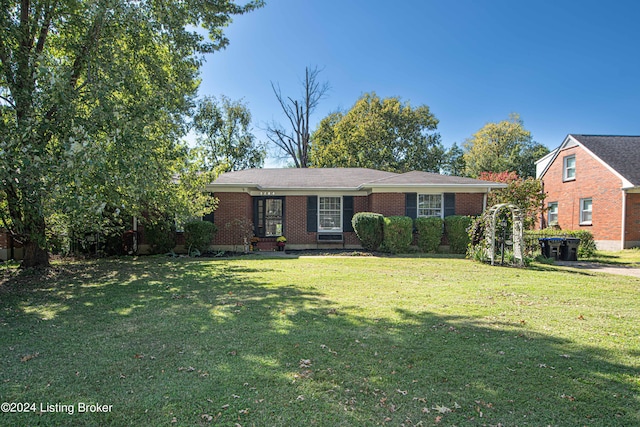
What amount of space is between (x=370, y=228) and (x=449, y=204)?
147 inches

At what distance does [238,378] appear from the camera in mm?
3127

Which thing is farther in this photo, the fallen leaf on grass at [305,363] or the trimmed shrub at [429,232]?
the trimmed shrub at [429,232]

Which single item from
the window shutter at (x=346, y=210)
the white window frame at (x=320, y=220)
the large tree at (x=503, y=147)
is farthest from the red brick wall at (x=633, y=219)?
the large tree at (x=503, y=147)

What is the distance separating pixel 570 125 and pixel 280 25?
2417 cm

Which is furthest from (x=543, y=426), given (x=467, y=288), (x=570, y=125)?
(x=570, y=125)

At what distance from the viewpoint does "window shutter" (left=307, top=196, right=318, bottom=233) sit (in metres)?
15.1

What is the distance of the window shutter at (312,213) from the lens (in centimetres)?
1505

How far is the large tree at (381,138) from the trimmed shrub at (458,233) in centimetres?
1733

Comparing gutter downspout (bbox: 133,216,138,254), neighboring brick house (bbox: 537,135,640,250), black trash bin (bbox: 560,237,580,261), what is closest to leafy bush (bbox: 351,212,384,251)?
black trash bin (bbox: 560,237,580,261)

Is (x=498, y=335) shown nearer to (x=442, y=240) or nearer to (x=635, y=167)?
(x=442, y=240)

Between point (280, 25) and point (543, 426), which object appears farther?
point (280, 25)

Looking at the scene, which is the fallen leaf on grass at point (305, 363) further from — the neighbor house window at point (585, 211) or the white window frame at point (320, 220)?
the neighbor house window at point (585, 211)

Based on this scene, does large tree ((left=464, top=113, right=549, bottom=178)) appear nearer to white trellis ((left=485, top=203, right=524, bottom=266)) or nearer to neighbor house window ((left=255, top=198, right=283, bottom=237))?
white trellis ((left=485, top=203, right=524, bottom=266))

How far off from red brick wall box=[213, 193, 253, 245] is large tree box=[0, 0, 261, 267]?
4429 millimetres
